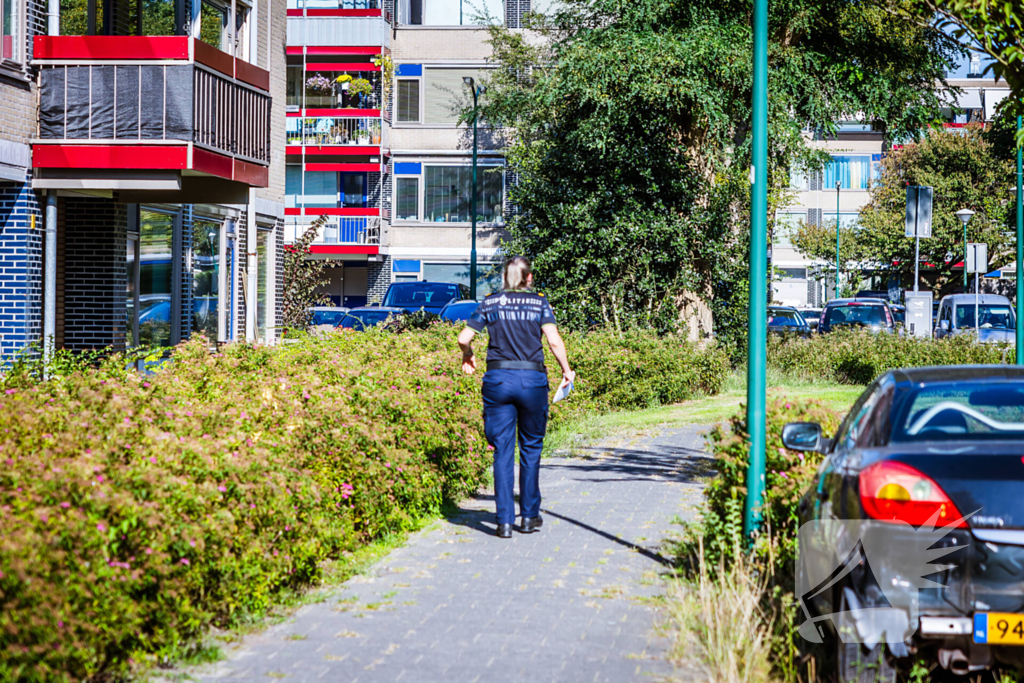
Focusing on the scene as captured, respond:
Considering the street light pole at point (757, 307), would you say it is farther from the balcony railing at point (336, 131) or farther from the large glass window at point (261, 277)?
the balcony railing at point (336, 131)

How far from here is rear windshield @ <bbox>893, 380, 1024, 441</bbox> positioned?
526cm

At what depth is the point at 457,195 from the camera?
47.0m

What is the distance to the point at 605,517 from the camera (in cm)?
890

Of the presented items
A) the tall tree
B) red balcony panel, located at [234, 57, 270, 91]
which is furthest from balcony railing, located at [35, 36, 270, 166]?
the tall tree

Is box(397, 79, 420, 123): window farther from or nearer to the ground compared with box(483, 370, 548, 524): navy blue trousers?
farther from the ground

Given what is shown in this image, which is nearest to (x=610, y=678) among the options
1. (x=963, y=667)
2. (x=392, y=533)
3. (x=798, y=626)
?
(x=798, y=626)

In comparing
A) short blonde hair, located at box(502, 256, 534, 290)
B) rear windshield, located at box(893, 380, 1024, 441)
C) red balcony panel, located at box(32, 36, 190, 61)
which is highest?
red balcony panel, located at box(32, 36, 190, 61)

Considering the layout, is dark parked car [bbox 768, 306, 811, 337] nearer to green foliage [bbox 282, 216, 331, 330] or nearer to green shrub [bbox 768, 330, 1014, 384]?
green shrub [bbox 768, 330, 1014, 384]

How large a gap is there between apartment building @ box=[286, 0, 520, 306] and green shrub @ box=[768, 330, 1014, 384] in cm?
2323

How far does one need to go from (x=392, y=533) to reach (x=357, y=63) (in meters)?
39.4

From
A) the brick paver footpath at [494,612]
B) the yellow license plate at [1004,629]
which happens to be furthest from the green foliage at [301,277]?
the yellow license plate at [1004,629]

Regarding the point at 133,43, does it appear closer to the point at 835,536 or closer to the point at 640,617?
the point at 640,617

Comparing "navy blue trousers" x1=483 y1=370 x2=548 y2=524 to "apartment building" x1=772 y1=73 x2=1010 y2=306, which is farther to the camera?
"apartment building" x1=772 y1=73 x2=1010 y2=306

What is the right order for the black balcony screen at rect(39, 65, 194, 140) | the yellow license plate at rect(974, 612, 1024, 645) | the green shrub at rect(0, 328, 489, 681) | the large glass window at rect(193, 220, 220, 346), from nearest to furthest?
1. the green shrub at rect(0, 328, 489, 681)
2. the yellow license plate at rect(974, 612, 1024, 645)
3. the black balcony screen at rect(39, 65, 194, 140)
4. the large glass window at rect(193, 220, 220, 346)
